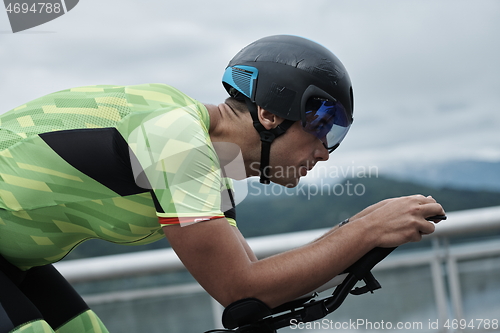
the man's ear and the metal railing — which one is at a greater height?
the man's ear

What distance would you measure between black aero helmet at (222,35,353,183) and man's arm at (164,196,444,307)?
1.46ft

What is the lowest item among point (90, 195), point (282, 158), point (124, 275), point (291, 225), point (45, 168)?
point (291, 225)

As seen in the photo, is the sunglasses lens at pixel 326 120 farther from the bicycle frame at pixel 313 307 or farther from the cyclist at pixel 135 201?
the bicycle frame at pixel 313 307

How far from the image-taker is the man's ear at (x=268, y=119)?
5.95ft

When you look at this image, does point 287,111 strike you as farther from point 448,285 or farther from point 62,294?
point 448,285

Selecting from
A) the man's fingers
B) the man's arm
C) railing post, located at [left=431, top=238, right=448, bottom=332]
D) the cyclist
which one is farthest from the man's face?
railing post, located at [left=431, top=238, right=448, bottom=332]

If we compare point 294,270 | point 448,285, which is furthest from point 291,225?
point 294,270

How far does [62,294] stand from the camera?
1910 mm

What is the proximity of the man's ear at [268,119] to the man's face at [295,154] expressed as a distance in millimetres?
57

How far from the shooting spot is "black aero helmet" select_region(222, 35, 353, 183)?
5.82ft

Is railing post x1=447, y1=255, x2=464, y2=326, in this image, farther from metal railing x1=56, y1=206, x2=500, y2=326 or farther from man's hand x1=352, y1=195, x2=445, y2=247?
man's hand x1=352, y1=195, x2=445, y2=247

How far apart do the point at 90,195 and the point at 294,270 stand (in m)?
0.68

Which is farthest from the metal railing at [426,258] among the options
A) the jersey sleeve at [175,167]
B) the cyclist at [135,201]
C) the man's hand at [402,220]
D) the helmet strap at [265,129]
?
the jersey sleeve at [175,167]

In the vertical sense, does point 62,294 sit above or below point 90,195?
below
